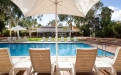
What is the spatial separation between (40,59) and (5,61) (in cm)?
122

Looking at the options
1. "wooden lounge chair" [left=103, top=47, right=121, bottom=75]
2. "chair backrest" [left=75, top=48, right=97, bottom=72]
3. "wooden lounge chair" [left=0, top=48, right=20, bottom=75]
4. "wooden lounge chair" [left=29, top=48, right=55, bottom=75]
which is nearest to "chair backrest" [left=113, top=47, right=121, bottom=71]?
"wooden lounge chair" [left=103, top=47, right=121, bottom=75]

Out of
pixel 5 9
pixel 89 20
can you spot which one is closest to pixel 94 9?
pixel 89 20

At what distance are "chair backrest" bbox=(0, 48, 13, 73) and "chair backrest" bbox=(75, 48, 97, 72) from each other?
225cm

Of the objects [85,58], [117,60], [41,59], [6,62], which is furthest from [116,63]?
[6,62]

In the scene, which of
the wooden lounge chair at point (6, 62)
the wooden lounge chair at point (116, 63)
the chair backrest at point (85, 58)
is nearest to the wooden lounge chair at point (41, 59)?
the wooden lounge chair at point (6, 62)

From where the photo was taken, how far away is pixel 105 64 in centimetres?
509

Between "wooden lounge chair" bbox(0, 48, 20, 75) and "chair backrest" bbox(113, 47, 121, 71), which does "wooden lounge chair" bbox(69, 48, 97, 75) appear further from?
"wooden lounge chair" bbox(0, 48, 20, 75)

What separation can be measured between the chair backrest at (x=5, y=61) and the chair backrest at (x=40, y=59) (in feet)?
2.64

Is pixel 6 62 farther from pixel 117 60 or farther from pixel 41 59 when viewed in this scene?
pixel 117 60

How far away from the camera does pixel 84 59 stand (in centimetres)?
439

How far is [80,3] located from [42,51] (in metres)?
2.60

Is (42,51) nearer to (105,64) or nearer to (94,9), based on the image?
(105,64)

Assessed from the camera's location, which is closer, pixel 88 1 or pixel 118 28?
pixel 88 1

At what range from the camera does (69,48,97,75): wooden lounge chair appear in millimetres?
4305
